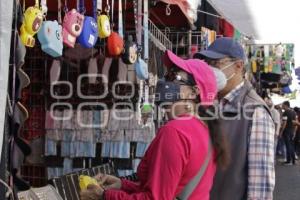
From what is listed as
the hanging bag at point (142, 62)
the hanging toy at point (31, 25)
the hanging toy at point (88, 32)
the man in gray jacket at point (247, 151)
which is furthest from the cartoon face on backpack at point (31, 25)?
the hanging bag at point (142, 62)

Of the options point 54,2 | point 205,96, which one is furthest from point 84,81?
point 205,96

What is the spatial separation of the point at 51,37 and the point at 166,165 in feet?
4.18

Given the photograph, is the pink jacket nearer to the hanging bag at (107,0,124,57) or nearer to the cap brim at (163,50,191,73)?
the cap brim at (163,50,191,73)

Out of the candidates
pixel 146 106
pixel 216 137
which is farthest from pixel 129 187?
pixel 146 106

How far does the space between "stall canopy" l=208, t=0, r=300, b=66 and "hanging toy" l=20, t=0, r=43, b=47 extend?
2.60 m

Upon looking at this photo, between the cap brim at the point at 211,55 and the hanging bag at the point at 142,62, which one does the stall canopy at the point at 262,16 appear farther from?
the cap brim at the point at 211,55

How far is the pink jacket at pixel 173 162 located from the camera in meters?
1.88

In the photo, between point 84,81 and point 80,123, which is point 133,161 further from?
point 84,81

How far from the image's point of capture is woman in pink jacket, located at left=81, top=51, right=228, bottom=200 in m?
1.89

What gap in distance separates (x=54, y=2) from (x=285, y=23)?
117 inches

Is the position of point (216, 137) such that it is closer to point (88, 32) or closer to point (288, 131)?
point (88, 32)

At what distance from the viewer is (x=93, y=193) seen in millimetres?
2088

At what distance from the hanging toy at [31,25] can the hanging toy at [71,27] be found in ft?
1.56

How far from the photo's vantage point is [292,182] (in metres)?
9.99
